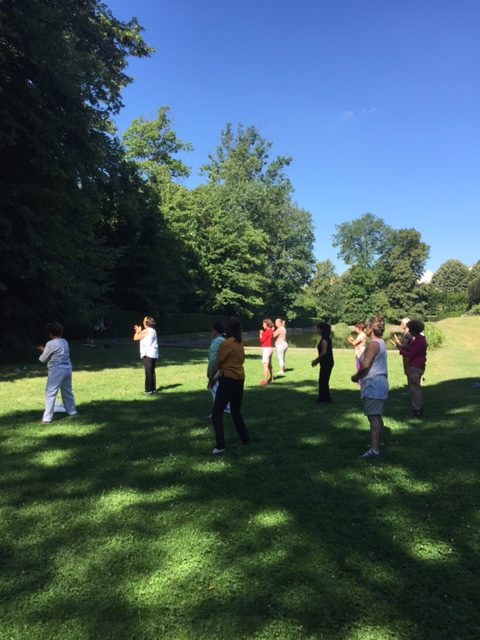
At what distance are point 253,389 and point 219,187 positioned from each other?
43914 mm

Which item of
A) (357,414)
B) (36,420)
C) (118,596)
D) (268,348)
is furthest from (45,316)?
(118,596)

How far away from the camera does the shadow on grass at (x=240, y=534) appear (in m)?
3.03

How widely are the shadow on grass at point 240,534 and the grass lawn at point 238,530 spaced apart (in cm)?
1

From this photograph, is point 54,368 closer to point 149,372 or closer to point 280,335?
point 149,372

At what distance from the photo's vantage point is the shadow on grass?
3.03 m

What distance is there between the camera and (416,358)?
8.42 metres

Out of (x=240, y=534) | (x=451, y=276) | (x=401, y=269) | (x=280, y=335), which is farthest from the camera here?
(x=451, y=276)

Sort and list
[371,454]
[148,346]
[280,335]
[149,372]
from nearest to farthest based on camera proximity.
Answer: [371,454]
[148,346]
[149,372]
[280,335]

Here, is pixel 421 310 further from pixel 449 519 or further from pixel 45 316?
pixel 449 519

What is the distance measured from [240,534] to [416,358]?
5.35 m

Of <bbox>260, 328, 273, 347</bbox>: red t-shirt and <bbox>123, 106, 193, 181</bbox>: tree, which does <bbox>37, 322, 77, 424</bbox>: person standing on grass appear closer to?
<bbox>260, 328, 273, 347</bbox>: red t-shirt

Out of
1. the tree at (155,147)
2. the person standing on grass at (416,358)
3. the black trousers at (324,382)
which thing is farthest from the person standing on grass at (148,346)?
the tree at (155,147)

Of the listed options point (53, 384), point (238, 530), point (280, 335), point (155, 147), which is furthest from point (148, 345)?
point (155, 147)

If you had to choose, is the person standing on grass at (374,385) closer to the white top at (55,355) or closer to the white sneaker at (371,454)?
the white sneaker at (371,454)
